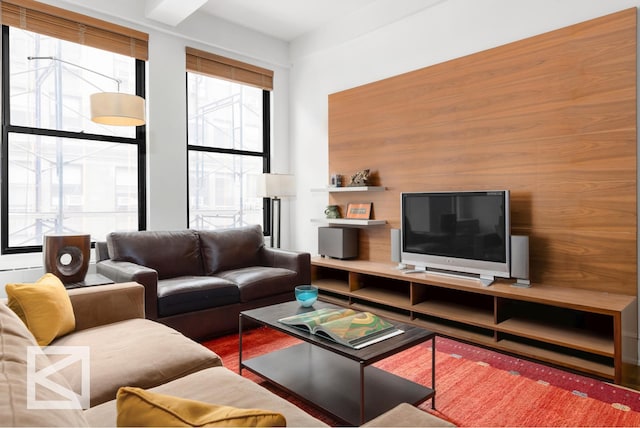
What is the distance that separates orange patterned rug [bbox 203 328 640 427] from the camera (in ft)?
6.40

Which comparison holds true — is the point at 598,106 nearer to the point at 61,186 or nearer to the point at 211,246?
the point at 211,246

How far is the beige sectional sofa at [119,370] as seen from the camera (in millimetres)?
709

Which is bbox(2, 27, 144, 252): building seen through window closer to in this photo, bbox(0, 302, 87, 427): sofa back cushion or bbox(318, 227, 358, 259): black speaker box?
bbox(318, 227, 358, 259): black speaker box

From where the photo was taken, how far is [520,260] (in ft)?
9.25

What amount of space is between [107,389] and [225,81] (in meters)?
3.84

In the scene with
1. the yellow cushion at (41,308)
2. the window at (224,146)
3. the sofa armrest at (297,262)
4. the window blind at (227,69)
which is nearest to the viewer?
the yellow cushion at (41,308)

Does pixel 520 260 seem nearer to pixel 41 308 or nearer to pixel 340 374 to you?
pixel 340 374

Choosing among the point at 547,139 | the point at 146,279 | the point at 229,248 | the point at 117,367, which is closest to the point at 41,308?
the point at 117,367

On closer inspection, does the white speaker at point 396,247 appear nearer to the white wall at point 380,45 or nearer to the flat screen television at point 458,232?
the flat screen television at point 458,232

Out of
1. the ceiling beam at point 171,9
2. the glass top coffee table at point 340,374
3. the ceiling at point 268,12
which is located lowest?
the glass top coffee table at point 340,374

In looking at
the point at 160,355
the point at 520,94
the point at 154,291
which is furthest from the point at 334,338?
the point at 520,94

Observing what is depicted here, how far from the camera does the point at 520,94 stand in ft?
9.95

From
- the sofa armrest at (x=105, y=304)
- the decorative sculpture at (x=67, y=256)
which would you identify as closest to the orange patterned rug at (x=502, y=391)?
the sofa armrest at (x=105, y=304)

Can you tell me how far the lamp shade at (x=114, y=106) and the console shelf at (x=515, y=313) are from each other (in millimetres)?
2190
